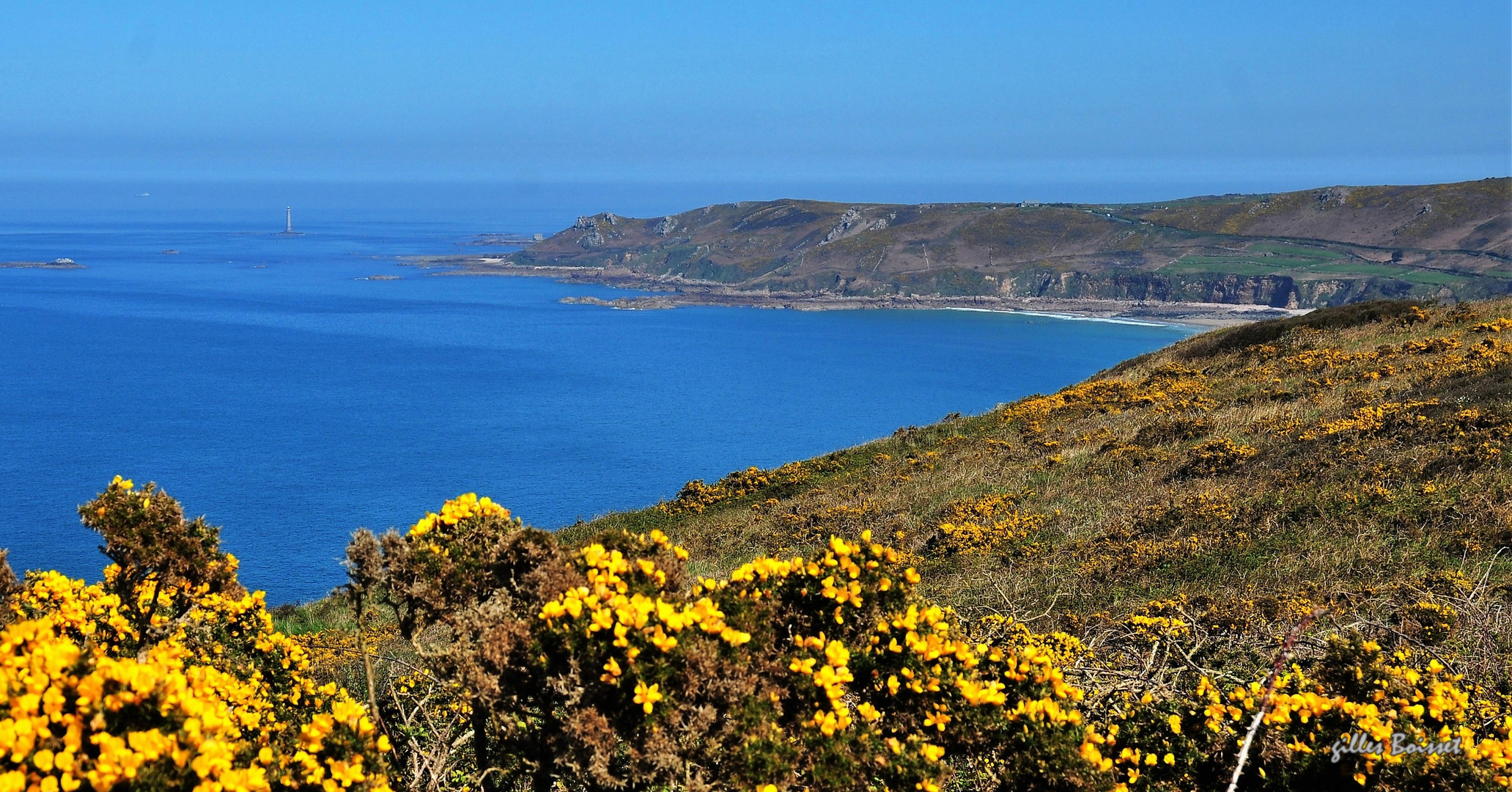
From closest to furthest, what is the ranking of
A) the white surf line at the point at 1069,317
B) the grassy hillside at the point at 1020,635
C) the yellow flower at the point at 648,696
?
the yellow flower at the point at 648,696 → the grassy hillside at the point at 1020,635 → the white surf line at the point at 1069,317

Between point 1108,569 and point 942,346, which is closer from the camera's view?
point 1108,569

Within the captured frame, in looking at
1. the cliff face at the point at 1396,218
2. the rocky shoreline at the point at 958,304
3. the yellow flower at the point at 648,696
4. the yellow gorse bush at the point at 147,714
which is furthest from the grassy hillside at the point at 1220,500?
the cliff face at the point at 1396,218

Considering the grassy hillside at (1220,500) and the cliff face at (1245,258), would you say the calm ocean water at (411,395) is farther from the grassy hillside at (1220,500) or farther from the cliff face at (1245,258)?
the grassy hillside at (1220,500)

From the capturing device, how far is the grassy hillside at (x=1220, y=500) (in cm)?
932

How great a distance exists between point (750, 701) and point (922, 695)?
0.98 m

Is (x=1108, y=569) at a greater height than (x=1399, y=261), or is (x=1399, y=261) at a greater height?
(x=1399, y=261)

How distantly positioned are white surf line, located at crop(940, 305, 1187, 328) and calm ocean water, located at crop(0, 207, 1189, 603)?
Answer: 443 cm

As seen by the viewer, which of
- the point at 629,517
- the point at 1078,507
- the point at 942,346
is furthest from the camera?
the point at 942,346

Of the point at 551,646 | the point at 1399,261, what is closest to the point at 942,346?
the point at 1399,261

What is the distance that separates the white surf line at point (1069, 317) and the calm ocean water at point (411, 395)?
4427 millimetres

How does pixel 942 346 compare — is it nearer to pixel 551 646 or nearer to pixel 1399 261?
pixel 1399 261

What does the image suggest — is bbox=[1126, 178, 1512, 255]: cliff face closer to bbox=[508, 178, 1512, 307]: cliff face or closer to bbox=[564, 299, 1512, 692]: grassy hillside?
bbox=[508, 178, 1512, 307]: cliff face

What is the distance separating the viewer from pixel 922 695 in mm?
4754

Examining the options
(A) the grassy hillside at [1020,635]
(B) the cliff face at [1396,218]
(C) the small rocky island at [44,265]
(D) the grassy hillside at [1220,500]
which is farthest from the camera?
(C) the small rocky island at [44,265]
